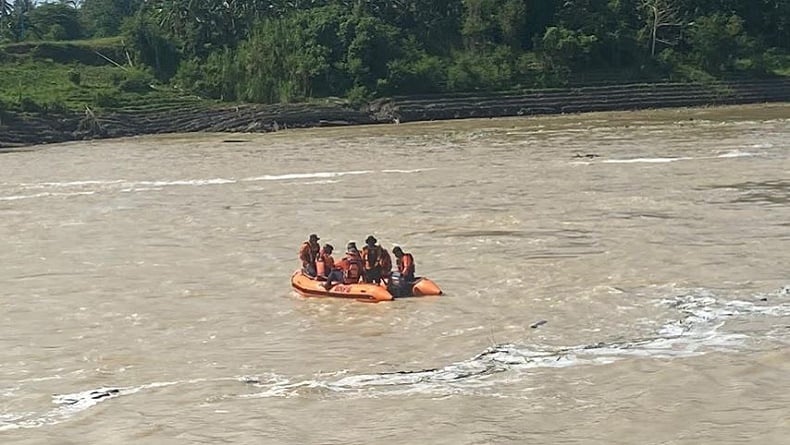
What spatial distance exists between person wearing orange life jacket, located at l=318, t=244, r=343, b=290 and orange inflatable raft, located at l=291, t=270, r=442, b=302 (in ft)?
0.30

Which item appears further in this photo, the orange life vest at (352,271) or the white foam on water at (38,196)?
the white foam on water at (38,196)

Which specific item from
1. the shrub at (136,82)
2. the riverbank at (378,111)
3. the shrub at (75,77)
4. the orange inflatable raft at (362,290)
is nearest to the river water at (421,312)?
the orange inflatable raft at (362,290)

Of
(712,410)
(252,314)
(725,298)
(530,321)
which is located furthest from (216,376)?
(725,298)

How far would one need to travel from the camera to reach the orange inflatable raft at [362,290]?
1545 cm

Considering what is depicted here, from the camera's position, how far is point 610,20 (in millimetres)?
68875

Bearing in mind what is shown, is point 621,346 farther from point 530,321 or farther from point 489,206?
point 489,206

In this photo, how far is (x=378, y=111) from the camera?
57.8 meters

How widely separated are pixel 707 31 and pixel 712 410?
60448 millimetres

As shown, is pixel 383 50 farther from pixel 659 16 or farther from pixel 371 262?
pixel 371 262

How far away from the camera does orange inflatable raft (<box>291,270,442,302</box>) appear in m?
15.5

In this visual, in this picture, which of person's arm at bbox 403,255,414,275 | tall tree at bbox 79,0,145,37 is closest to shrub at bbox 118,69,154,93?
tall tree at bbox 79,0,145,37

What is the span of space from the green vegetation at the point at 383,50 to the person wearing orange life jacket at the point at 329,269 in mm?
41373

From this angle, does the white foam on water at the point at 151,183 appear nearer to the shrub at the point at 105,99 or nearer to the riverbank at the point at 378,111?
the riverbank at the point at 378,111

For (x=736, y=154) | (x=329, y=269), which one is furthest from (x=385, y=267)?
(x=736, y=154)
